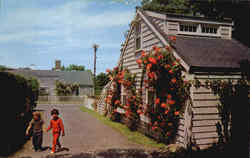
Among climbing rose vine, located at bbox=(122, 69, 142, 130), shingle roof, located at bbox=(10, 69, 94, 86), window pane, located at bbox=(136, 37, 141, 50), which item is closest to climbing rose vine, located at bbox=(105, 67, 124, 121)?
climbing rose vine, located at bbox=(122, 69, 142, 130)

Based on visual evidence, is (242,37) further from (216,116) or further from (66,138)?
(66,138)

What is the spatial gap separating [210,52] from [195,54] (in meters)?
0.89

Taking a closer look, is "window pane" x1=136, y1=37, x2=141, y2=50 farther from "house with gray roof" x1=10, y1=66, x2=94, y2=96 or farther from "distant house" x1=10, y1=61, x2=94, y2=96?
"distant house" x1=10, y1=61, x2=94, y2=96

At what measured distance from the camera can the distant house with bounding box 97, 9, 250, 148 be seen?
25.7 feet

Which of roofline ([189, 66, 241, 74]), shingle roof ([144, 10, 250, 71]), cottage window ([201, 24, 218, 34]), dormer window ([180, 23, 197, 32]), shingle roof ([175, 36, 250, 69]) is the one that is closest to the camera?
roofline ([189, 66, 241, 74])

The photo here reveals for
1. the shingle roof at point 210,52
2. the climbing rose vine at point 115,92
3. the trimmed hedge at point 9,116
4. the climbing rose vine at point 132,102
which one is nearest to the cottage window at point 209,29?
the shingle roof at point 210,52

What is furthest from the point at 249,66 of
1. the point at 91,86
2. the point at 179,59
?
the point at 91,86

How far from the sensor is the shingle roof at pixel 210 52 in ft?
26.6

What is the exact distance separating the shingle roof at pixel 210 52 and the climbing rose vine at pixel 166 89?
0.58 metres

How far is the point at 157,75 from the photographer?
8789mm

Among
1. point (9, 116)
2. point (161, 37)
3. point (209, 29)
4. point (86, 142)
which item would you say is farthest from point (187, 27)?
point (9, 116)

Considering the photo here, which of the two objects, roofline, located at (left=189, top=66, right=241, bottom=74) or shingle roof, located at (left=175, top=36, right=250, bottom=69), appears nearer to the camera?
roofline, located at (left=189, top=66, right=241, bottom=74)

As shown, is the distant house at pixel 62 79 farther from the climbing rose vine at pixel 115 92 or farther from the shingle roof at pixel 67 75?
the climbing rose vine at pixel 115 92

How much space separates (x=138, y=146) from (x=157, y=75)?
296 cm
